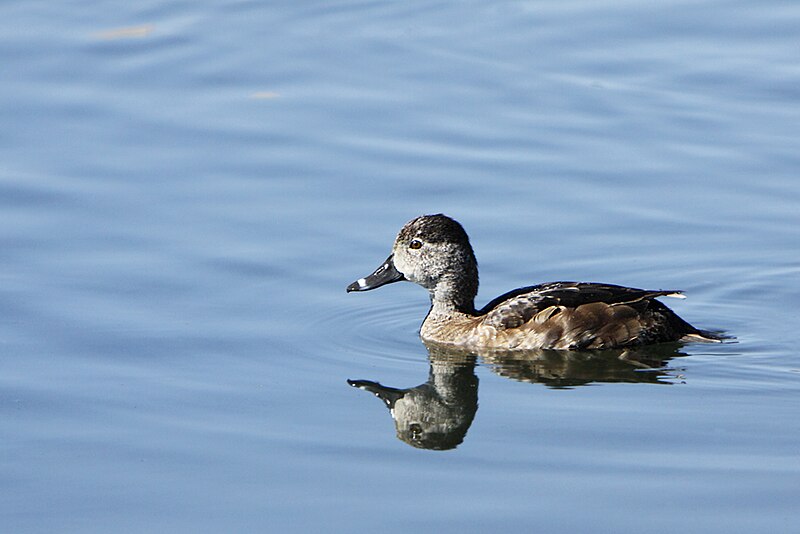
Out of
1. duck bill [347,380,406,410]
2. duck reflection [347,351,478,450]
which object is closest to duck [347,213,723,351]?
duck reflection [347,351,478,450]

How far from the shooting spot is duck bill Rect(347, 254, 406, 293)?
1108 centimetres

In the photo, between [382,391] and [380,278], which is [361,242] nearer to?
[380,278]

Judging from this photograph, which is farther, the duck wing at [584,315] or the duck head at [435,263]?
the duck head at [435,263]

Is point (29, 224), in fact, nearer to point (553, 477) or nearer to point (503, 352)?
point (503, 352)

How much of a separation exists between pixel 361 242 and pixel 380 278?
0.99 meters

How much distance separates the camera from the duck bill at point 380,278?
1108 cm

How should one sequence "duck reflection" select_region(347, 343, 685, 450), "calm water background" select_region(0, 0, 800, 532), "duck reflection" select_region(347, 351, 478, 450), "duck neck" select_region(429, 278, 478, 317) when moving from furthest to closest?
"duck neck" select_region(429, 278, 478, 317) < "duck reflection" select_region(347, 343, 685, 450) < "duck reflection" select_region(347, 351, 478, 450) < "calm water background" select_region(0, 0, 800, 532)

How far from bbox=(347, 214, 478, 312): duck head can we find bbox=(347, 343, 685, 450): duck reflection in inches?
22.3

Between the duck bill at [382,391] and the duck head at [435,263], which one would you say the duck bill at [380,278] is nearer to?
the duck head at [435,263]

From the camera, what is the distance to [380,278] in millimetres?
11219

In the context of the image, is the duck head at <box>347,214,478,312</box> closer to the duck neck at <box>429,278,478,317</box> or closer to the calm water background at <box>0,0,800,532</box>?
the duck neck at <box>429,278,478,317</box>

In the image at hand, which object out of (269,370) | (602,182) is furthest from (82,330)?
(602,182)

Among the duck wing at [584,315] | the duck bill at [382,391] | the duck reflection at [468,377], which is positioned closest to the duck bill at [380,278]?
the duck reflection at [468,377]

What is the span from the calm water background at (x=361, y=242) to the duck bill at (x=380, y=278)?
0.29 meters
